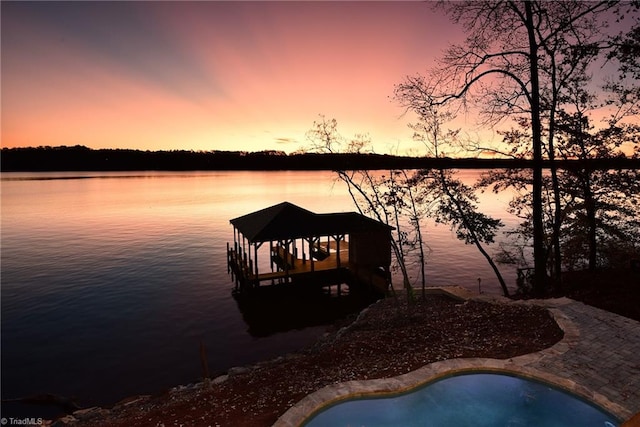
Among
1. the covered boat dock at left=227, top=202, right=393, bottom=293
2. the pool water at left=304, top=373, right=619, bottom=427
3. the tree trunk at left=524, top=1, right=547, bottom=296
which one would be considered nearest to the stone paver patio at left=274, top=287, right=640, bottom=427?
the pool water at left=304, top=373, right=619, bottom=427

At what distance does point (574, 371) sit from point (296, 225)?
61.4ft

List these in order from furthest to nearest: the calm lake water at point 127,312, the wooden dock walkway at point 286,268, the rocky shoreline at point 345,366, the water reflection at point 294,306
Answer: the wooden dock walkway at point 286,268 < the water reflection at point 294,306 < the calm lake water at point 127,312 < the rocky shoreline at point 345,366

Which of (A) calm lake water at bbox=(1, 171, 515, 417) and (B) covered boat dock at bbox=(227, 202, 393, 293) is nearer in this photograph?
(A) calm lake water at bbox=(1, 171, 515, 417)

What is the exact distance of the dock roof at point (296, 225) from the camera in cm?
2425

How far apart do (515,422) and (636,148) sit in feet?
52.0

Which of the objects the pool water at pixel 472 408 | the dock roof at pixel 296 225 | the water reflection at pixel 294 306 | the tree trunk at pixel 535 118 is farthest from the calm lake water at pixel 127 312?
the tree trunk at pixel 535 118

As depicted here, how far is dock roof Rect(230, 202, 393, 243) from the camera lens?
79.6 ft

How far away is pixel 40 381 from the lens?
14867 millimetres

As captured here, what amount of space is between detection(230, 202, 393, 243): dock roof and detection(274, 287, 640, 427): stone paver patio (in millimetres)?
15228

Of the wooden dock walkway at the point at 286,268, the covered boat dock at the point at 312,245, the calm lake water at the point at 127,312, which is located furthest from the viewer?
the wooden dock walkway at the point at 286,268

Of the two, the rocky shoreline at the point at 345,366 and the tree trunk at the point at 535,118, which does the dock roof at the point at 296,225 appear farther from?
the tree trunk at the point at 535,118

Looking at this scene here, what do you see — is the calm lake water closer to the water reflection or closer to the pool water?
the water reflection

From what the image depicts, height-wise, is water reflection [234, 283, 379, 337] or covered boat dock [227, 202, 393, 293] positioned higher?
covered boat dock [227, 202, 393, 293]

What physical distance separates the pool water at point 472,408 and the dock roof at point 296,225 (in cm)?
1598
